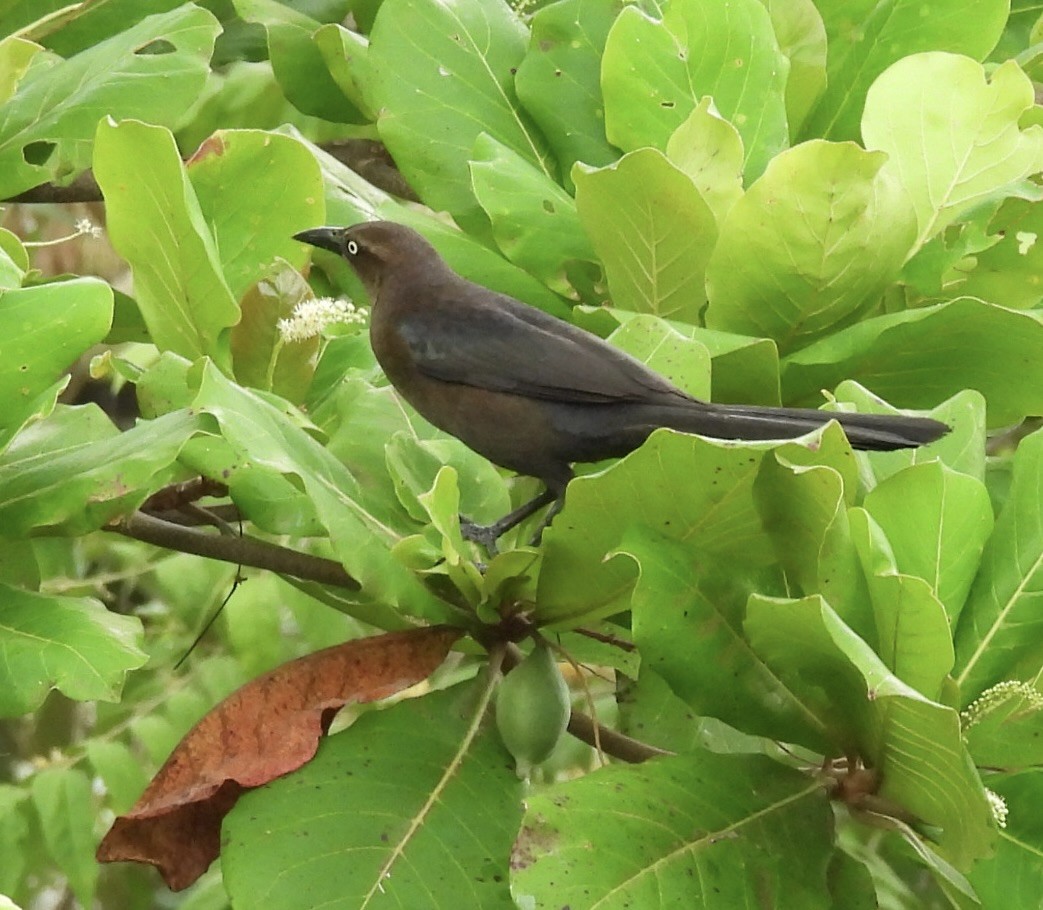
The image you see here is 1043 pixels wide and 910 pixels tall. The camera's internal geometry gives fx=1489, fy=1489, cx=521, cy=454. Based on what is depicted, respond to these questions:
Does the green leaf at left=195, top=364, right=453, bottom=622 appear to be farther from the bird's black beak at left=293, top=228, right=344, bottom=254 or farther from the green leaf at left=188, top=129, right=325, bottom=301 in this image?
the bird's black beak at left=293, top=228, right=344, bottom=254

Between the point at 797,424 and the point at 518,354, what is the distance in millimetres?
518

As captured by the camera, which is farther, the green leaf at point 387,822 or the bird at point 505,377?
the bird at point 505,377

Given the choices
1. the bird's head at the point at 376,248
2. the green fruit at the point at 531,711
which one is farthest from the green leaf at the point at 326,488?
the bird's head at the point at 376,248

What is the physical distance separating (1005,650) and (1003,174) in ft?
2.09

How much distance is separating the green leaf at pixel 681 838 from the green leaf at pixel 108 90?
1093 mm

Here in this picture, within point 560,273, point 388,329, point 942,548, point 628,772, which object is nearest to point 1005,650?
point 942,548

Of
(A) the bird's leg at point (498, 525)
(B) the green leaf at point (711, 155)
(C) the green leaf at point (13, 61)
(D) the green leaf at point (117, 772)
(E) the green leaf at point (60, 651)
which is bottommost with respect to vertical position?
(D) the green leaf at point (117, 772)

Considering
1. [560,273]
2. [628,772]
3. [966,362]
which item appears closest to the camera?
[628,772]

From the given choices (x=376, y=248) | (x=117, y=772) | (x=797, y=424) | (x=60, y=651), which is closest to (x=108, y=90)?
(x=376, y=248)

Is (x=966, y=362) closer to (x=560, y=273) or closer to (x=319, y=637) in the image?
(x=560, y=273)

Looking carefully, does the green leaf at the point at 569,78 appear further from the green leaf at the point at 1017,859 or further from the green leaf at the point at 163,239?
the green leaf at the point at 1017,859

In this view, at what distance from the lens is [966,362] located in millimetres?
1687

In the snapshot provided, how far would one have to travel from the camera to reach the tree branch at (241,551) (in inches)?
61.8

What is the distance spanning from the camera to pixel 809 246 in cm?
163
